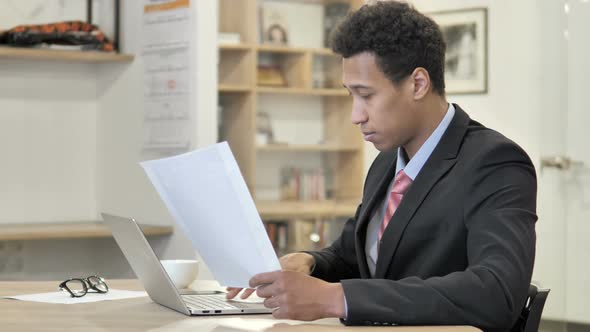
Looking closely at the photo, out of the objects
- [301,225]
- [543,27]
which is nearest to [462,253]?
[543,27]

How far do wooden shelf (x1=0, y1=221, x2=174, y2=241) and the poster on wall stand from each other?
37 centimetres

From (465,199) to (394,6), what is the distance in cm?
42

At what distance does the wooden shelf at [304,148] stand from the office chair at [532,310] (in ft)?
15.9

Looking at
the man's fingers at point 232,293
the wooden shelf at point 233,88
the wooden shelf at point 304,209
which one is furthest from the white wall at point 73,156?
the man's fingers at point 232,293

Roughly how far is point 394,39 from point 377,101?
5.0 inches

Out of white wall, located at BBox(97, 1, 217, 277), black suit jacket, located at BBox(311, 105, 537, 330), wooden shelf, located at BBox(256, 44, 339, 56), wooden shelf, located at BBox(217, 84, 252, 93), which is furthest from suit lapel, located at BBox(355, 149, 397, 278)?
wooden shelf, located at BBox(256, 44, 339, 56)

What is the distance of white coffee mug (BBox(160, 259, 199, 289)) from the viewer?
222 cm

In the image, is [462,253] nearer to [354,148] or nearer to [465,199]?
[465,199]

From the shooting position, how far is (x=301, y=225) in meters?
6.91

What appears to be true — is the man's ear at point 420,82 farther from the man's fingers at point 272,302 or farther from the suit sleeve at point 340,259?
the man's fingers at point 272,302

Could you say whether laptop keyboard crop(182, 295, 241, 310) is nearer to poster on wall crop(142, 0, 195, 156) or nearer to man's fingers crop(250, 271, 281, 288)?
man's fingers crop(250, 271, 281, 288)

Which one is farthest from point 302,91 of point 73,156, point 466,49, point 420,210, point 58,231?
point 420,210

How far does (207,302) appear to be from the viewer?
1952 millimetres

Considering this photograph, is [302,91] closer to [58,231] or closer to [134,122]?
[134,122]
